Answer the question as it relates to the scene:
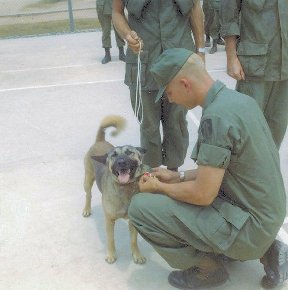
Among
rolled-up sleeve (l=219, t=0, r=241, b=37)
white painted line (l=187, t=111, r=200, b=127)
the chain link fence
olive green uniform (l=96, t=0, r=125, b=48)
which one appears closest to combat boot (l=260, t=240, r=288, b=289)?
rolled-up sleeve (l=219, t=0, r=241, b=37)

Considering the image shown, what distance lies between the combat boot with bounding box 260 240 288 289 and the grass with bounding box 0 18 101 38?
10649 mm

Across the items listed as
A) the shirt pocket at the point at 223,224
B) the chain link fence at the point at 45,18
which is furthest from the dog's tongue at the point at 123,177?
the chain link fence at the point at 45,18

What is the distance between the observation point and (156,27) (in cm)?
353

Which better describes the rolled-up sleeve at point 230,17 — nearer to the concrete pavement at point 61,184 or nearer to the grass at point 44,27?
the concrete pavement at point 61,184

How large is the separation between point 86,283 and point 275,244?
3.55 ft

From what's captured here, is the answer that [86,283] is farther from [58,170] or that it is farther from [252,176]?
[58,170]

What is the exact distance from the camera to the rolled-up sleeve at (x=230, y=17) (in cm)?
341

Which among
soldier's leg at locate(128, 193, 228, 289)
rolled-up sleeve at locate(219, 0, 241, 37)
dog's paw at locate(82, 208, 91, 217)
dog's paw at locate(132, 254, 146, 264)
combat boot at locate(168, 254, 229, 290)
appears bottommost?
dog's paw at locate(82, 208, 91, 217)

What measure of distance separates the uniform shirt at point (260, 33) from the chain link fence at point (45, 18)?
9.29 metres

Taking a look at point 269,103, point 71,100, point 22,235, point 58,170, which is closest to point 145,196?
point 22,235

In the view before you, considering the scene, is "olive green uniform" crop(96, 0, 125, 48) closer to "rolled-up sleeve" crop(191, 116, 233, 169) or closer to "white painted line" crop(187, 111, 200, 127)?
"white painted line" crop(187, 111, 200, 127)

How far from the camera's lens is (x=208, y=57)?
8.52 m

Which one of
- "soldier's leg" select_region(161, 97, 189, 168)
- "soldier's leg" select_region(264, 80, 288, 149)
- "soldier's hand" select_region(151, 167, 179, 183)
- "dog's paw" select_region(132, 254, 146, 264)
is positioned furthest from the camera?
"soldier's leg" select_region(161, 97, 189, 168)

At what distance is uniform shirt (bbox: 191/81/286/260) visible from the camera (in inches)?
91.7
